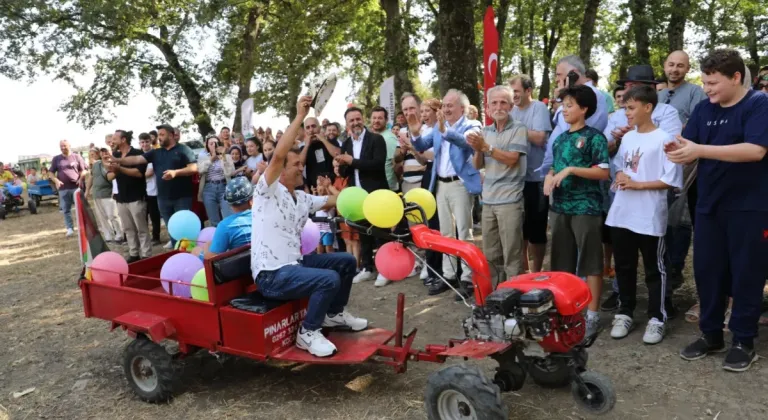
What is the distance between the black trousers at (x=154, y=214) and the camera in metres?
9.93

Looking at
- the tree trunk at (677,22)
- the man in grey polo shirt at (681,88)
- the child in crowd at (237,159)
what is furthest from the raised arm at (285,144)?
the tree trunk at (677,22)

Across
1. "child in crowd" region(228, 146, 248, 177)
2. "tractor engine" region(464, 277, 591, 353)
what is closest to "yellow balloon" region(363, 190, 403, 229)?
"tractor engine" region(464, 277, 591, 353)

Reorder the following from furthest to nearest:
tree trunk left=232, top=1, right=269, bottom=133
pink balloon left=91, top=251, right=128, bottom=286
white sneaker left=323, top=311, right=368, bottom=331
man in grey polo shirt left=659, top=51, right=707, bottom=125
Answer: tree trunk left=232, top=1, right=269, bottom=133
man in grey polo shirt left=659, top=51, right=707, bottom=125
pink balloon left=91, top=251, right=128, bottom=286
white sneaker left=323, top=311, right=368, bottom=331

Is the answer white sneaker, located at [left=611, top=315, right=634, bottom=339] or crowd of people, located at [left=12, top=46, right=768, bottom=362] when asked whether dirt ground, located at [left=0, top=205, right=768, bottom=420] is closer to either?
white sneaker, located at [left=611, top=315, right=634, bottom=339]

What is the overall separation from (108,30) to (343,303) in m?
19.3

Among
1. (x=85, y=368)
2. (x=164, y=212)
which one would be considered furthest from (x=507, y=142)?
(x=164, y=212)

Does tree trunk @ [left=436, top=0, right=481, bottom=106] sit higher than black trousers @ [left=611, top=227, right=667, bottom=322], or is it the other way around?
tree trunk @ [left=436, top=0, right=481, bottom=106]

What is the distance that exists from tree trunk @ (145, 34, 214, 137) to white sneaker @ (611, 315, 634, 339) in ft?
62.5

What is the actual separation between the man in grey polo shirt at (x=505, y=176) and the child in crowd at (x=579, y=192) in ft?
1.30

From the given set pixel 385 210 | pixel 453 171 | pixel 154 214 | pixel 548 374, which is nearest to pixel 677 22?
pixel 453 171

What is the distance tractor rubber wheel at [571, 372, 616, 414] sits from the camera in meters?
2.96

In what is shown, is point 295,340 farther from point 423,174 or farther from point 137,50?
point 137,50

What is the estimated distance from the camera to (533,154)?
5254 mm

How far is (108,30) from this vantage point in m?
19.1
